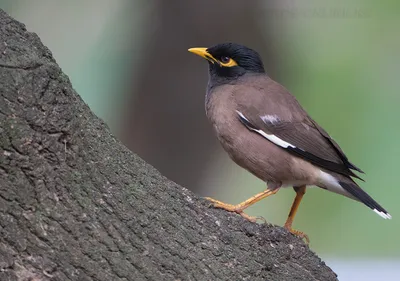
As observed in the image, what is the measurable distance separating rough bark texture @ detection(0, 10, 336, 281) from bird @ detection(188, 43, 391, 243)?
2.64 ft

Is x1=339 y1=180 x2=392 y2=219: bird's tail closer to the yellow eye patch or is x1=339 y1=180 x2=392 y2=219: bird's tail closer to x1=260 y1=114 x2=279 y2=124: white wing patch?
x1=260 y1=114 x2=279 y2=124: white wing patch

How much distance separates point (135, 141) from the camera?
16.4ft

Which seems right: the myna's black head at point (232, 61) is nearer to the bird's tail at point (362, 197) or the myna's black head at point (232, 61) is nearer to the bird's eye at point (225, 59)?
the bird's eye at point (225, 59)

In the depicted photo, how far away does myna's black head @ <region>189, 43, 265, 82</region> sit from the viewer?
3395 millimetres

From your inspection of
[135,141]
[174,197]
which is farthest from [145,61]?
[174,197]

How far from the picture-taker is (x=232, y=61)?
134 inches

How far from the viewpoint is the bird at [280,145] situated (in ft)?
9.73

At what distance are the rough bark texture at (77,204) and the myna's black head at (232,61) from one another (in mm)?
1321

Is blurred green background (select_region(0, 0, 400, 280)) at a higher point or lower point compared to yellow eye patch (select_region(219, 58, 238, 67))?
higher

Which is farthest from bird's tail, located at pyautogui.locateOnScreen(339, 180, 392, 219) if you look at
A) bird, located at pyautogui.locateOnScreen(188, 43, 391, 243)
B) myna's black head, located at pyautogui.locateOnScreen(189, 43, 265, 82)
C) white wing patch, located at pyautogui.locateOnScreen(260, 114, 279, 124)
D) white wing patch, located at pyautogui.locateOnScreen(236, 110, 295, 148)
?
myna's black head, located at pyautogui.locateOnScreen(189, 43, 265, 82)

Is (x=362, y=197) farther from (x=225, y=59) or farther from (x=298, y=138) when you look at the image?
(x=225, y=59)

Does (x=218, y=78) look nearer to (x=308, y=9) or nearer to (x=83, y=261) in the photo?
(x=83, y=261)

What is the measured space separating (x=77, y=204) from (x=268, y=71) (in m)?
3.44

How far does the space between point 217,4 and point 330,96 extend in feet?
5.65
